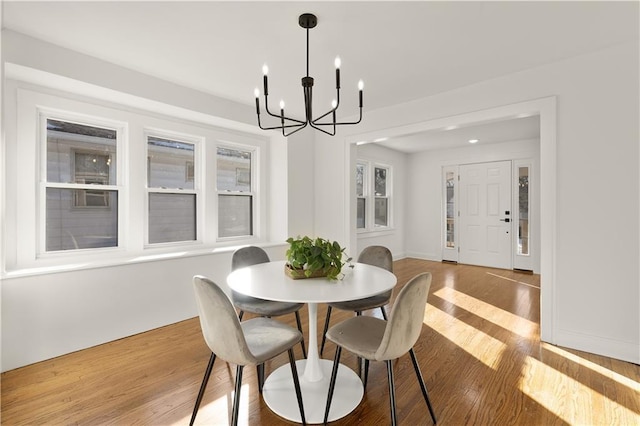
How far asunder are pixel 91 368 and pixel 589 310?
3942 mm

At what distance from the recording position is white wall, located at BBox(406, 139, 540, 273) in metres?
6.11

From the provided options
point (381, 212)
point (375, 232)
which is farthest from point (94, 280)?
point (381, 212)

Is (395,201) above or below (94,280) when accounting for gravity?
above

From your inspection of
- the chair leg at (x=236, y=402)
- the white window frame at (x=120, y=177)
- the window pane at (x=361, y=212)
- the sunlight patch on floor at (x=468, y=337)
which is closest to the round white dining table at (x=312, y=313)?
the chair leg at (x=236, y=402)

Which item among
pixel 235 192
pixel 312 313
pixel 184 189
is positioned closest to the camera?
pixel 312 313

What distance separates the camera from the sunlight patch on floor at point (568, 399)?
1.81 metres

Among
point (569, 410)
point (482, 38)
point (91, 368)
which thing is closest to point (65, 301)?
point (91, 368)

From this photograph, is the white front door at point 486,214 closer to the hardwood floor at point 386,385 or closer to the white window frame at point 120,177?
the hardwood floor at point 386,385

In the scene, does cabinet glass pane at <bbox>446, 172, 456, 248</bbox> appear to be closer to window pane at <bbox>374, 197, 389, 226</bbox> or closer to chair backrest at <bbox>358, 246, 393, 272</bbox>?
window pane at <bbox>374, 197, 389, 226</bbox>

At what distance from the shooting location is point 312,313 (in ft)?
6.82

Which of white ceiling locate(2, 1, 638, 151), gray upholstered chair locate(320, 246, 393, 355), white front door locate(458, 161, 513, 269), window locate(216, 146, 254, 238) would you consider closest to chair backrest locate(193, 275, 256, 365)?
gray upholstered chair locate(320, 246, 393, 355)

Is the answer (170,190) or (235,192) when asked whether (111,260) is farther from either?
(235,192)

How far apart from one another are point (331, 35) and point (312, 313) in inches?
76.5

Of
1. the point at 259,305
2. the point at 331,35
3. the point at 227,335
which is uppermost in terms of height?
the point at 331,35
